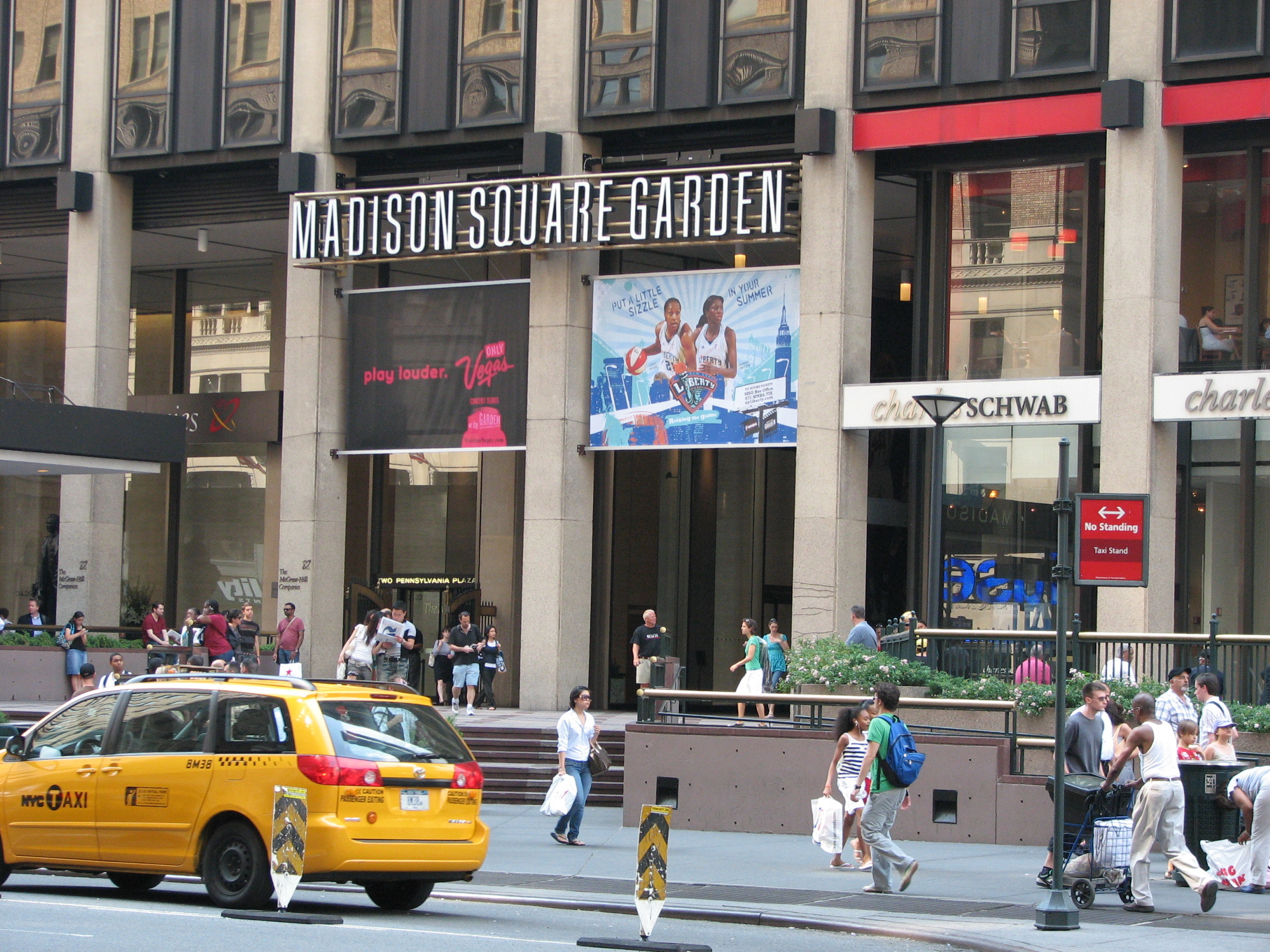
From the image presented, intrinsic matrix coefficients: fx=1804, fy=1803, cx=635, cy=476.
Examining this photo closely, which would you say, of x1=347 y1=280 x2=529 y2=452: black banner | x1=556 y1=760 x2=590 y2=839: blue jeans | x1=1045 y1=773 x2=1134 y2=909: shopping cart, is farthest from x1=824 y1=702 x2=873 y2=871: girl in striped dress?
x1=347 y1=280 x2=529 y2=452: black banner

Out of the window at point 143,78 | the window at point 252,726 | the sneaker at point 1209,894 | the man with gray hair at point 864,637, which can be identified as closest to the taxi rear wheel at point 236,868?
the window at point 252,726

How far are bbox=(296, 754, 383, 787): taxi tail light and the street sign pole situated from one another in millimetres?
4855

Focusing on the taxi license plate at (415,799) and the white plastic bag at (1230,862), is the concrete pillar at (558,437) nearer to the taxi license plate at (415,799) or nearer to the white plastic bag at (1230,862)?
the white plastic bag at (1230,862)

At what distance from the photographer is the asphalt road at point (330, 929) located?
36.6ft

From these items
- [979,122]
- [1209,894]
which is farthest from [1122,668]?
[979,122]

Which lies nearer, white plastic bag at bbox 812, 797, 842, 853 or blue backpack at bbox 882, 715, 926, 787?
blue backpack at bbox 882, 715, 926, 787

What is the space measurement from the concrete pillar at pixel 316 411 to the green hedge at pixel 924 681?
11.3m

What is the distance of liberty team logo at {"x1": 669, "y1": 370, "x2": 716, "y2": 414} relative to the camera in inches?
1112

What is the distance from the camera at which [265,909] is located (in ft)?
42.6

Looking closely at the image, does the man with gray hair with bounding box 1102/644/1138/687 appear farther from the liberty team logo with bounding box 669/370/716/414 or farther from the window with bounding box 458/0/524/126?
the window with bounding box 458/0/524/126

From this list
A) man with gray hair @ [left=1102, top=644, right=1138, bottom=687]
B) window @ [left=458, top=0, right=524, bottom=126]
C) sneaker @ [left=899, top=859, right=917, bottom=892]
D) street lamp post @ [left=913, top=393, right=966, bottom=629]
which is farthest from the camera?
window @ [left=458, top=0, right=524, bottom=126]

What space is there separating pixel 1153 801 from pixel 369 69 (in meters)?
20.8

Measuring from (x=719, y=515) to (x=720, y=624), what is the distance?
2189mm

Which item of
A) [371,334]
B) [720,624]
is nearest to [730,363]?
[371,334]
